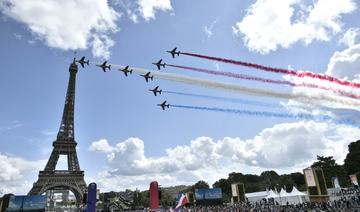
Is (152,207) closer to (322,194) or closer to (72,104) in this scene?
(322,194)

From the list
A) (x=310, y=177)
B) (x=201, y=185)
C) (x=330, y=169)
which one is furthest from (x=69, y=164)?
(x=330, y=169)

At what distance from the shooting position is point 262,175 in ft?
552

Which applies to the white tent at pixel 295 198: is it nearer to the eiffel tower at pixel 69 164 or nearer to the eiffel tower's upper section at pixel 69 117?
the eiffel tower at pixel 69 164

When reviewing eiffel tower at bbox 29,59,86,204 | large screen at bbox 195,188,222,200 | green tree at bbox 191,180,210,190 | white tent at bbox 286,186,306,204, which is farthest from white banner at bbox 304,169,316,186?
green tree at bbox 191,180,210,190

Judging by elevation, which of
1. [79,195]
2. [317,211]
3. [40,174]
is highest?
[40,174]

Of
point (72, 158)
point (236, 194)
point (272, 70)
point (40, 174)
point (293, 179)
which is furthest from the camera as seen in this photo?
point (293, 179)

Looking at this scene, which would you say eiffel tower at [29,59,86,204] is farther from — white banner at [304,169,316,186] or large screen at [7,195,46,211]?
white banner at [304,169,316,186]

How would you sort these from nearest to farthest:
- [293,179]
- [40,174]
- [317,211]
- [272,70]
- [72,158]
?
1. [317,211]
2. [272,70]
3. [40,174]
4. [72,158]
5. [293,179]

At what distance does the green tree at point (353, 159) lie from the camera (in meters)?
104

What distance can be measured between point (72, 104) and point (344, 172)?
341ft

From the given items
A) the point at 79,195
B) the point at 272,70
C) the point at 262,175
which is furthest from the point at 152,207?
the point at 262,175

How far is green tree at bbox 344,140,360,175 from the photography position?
342ft

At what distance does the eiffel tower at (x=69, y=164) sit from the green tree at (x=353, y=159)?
90.7 metres

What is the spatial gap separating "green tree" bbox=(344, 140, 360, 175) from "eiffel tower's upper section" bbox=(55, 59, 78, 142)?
99.2 meters
